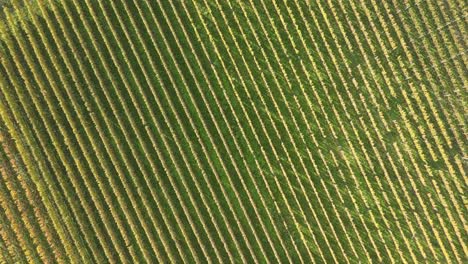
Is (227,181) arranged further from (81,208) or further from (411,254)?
(411,254)

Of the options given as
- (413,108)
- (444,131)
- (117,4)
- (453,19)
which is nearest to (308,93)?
(413,108)

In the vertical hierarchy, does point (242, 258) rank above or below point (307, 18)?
below

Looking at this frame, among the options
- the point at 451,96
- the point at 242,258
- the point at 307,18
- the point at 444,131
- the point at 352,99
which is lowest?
the point at 242,258

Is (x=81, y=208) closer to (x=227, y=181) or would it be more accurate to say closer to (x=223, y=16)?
(x=227, y=181)

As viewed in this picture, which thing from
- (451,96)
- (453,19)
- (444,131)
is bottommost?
(444,131)

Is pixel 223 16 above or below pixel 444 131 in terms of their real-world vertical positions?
above

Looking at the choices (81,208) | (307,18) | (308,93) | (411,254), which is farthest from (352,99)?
(81,208)
